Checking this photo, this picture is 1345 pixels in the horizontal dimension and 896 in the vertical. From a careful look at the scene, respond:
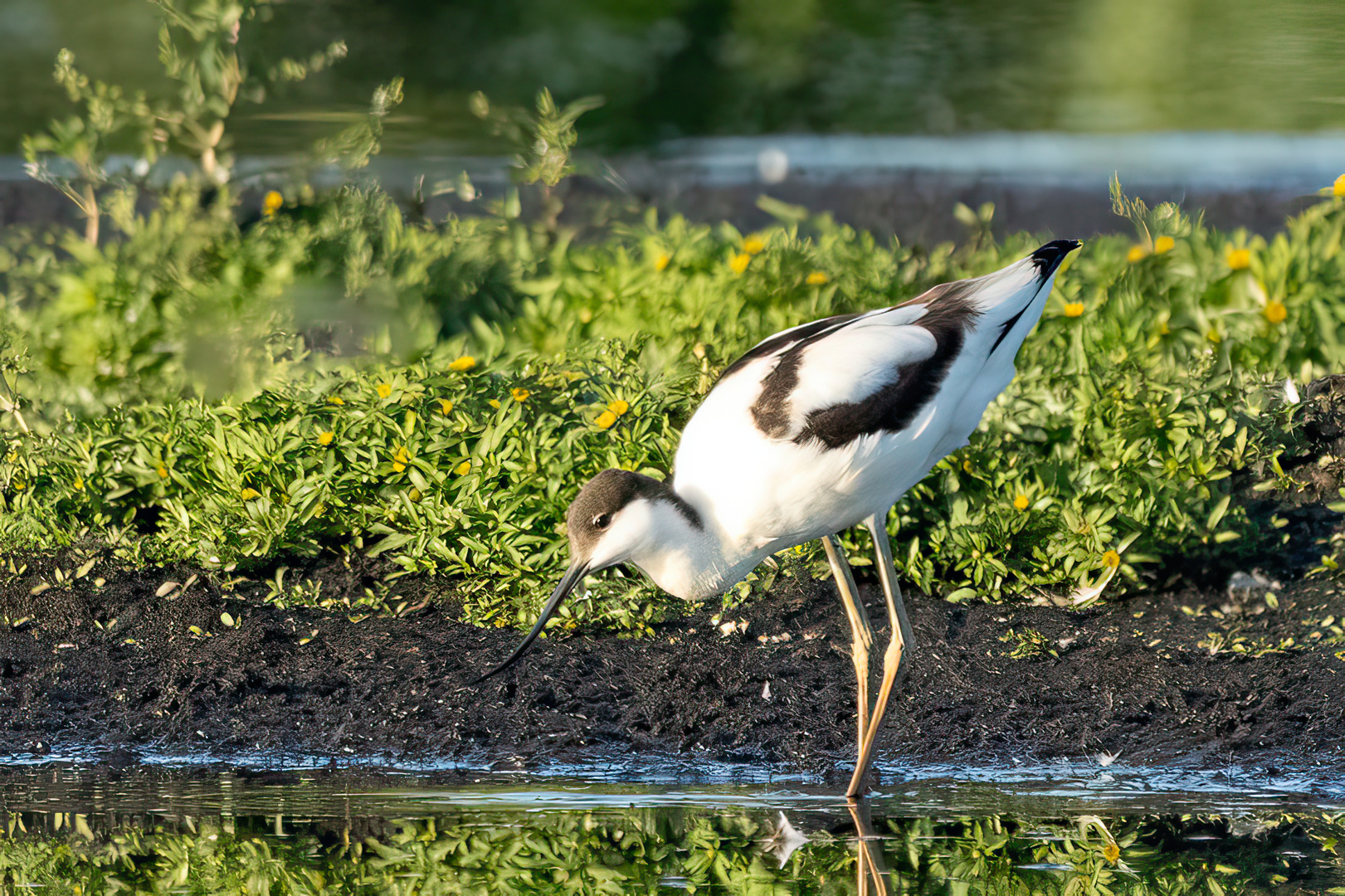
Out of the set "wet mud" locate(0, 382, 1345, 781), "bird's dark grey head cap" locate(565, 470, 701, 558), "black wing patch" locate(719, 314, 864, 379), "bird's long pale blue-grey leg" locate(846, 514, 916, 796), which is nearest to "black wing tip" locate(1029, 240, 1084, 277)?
"black wing patch" locate(719, 314, 864, 379)

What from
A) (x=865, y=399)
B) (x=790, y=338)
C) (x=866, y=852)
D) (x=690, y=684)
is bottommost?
(x=866, y=852)

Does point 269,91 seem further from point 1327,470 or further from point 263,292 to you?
point 1327,470

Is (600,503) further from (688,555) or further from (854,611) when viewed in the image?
(854,611)

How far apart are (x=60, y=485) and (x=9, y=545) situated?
0.79 feet

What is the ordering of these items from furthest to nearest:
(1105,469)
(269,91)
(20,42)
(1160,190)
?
→ (1160,190), (269,91), (20,42), (1105,469)

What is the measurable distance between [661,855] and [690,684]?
3.20ft

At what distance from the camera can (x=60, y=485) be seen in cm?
458

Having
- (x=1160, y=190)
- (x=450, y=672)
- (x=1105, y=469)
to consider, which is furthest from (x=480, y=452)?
(x=1160, y=190)

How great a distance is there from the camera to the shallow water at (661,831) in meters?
2.72

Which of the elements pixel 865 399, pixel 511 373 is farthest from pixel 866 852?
pixel 511 373

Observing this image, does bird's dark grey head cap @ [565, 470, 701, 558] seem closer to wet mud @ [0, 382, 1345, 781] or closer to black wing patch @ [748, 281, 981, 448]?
black wing patch @ [748, 281, 981, 448]

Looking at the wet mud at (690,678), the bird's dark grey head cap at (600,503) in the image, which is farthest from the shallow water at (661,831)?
the bird's dark grey head cap at (600,503)

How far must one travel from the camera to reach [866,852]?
9.55 ft

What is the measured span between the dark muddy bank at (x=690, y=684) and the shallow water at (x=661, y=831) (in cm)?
14
